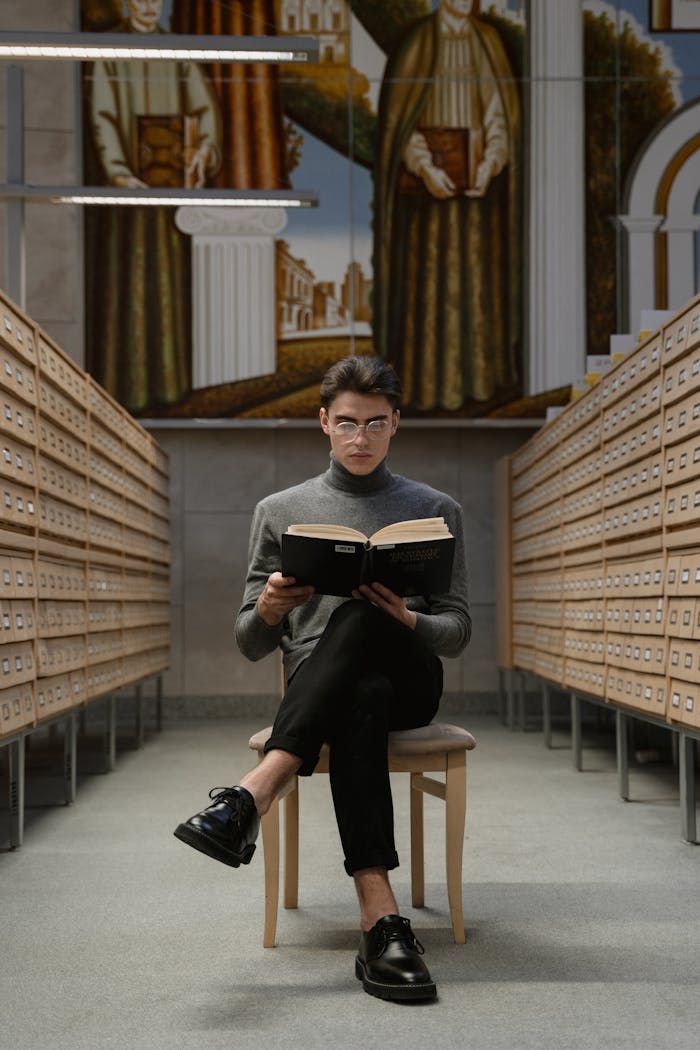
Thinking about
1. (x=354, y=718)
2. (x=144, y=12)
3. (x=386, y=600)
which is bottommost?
(x=354, y=718)

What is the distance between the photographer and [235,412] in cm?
911

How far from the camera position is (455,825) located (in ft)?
9.13

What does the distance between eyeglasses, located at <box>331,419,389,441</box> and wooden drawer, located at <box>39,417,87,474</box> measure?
1.83 meters

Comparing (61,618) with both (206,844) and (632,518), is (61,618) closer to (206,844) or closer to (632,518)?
(632,518)

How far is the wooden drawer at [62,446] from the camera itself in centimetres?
445

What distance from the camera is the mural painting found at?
905cm

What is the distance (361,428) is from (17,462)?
162 centimetres

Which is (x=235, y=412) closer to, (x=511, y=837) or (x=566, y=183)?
(x=566, y=183)

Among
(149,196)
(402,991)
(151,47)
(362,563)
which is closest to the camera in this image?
(402,991)

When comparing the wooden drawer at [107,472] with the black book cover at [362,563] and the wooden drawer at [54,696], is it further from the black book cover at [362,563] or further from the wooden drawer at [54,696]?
the black book cover at [362,563]

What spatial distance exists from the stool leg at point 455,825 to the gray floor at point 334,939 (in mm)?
76

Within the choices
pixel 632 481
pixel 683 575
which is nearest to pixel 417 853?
pixel 683 575

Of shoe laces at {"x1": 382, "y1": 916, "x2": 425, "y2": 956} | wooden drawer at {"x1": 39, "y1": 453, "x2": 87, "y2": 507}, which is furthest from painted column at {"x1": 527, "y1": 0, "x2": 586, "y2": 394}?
shoe laces at {"x1": 382, "y1": 916, "x2": 425, "y2": 956}

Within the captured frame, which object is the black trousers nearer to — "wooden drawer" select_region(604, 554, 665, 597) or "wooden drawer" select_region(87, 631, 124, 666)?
"wooden drawer" select_region(604, 554, 665, 597)
